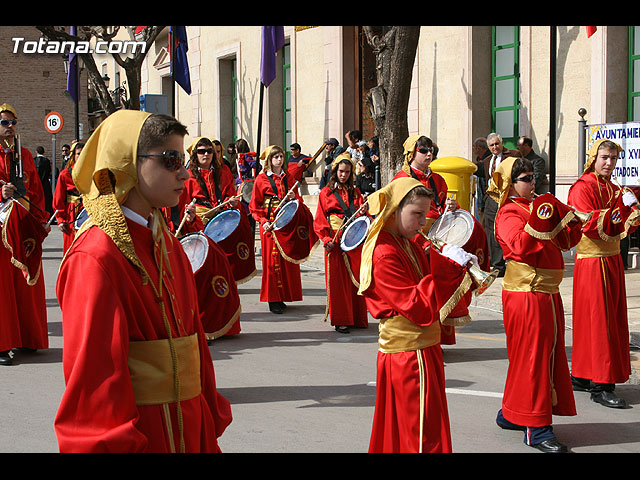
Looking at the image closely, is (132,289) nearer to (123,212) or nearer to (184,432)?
(123,212)

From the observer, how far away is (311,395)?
6.55 meters

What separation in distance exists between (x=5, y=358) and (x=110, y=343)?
5.82 metres

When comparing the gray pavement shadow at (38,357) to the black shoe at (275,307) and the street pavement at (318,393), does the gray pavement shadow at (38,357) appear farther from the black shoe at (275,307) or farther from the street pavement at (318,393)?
the black shoe at (275,307)

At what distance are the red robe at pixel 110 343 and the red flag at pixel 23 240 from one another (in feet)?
17.8

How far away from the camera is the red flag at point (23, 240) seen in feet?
25.1

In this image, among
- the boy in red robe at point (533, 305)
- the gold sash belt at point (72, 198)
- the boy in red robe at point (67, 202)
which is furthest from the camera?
the gold sash belt at point (72, 198)

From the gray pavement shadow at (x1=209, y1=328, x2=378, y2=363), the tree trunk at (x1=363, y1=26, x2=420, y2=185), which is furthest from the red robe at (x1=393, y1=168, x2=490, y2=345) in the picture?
the tree trunk at (x1=363, y1=26, x2=420, y2=185)

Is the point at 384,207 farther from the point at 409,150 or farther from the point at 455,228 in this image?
the point at 409,150

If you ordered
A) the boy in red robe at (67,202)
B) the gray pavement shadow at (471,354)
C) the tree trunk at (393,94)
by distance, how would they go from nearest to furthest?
1. the gray pavement shadow at (471,354)
2. the boy in red robe at (67,202)
3. the tree trunk at (393,94)

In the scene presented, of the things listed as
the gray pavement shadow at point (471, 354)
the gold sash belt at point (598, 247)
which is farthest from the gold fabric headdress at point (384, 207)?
the gray pavement shadow at point (471, 354)

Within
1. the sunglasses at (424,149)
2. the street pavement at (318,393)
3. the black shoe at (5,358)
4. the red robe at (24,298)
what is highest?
the sunglasses at (424,149)

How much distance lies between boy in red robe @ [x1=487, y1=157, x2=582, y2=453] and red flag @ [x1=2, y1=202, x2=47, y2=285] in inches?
178

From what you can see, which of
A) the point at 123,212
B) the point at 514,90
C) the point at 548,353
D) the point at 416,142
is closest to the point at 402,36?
the point at 514,90

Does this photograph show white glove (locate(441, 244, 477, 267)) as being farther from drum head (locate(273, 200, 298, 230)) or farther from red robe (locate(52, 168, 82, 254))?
red robe (locate(52, 168, 82, 254))
